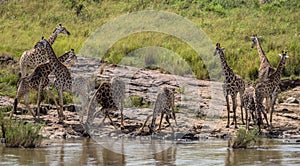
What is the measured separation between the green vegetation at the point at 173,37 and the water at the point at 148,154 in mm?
5488

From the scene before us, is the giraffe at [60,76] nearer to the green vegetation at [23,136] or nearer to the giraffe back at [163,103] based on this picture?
the giraffe back at [163,103]

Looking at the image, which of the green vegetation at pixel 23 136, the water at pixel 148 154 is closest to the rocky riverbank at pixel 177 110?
the water at pixel 148 154

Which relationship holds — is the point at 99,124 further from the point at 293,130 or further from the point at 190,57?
the point at 190,57

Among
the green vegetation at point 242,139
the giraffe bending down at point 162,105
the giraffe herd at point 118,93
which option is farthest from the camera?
the giraffe herd at point 118,93

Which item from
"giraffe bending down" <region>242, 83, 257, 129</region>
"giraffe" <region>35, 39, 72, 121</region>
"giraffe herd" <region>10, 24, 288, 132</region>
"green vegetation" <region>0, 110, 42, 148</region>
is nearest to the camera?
"green vegetation" <region>0, 110, 42, 148</region>

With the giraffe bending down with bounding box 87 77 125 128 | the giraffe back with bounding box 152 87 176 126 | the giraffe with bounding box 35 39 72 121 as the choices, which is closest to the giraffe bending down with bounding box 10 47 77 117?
the giraffe with bounding box 35 39 72 121

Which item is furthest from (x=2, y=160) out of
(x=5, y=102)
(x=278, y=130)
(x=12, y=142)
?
(x=278, y=130)

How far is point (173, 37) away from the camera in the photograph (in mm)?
26031

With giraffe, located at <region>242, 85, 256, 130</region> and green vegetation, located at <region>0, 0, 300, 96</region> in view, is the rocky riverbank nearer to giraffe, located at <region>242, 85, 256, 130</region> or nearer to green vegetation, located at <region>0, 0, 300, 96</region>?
giraffe, located at <region>242, 85, 256, 130</region>

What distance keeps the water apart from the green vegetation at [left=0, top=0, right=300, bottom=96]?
5.49 meters

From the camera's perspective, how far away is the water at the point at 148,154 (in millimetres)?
11906

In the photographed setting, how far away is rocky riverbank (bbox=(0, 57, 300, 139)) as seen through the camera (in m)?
15.5

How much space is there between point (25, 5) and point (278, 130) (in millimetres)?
23296

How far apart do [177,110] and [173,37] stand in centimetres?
889
